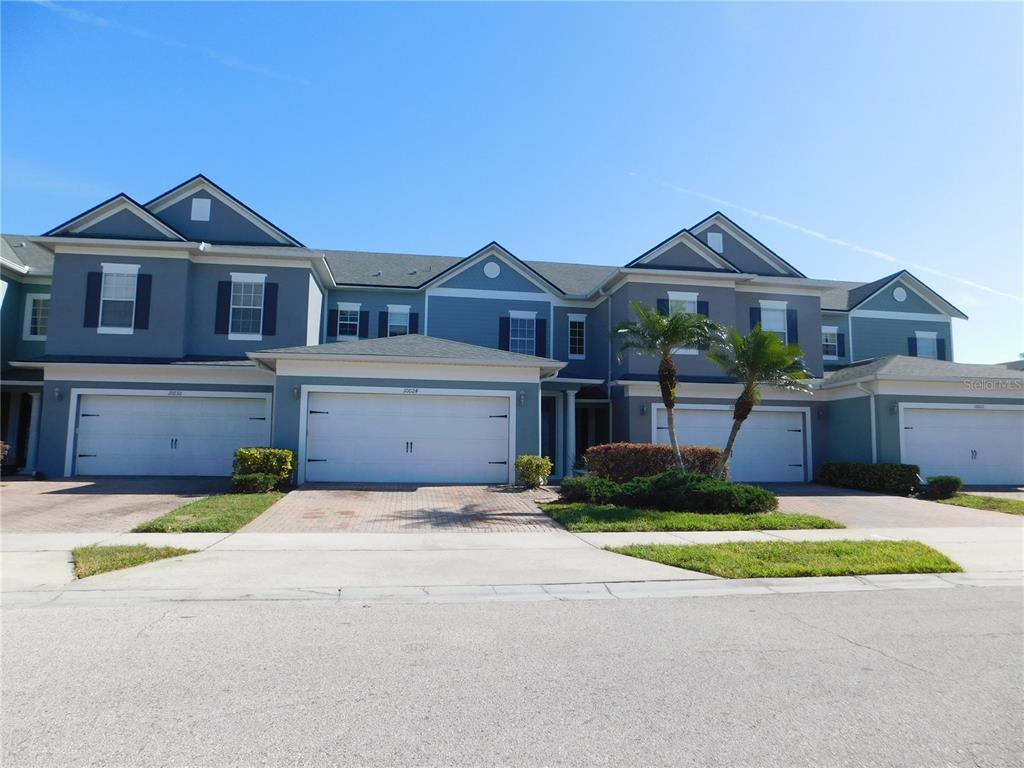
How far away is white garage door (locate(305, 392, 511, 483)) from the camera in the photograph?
56.4 feet

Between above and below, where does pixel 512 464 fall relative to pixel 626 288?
below

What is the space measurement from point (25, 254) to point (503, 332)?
56.7ft

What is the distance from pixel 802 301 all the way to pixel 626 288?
7184 mm

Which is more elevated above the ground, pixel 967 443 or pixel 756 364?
pixel 756 364

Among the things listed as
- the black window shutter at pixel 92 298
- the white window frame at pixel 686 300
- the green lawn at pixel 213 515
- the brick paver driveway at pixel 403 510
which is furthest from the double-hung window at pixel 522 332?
the black window shutter at pixel 92 298

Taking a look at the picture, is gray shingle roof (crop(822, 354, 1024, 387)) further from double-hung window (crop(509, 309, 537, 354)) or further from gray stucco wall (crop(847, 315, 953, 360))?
double-hung window (crop(509, 309, 537, 354))

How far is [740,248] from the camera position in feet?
79.7

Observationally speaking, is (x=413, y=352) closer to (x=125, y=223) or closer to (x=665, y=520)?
(x=665, y=520)

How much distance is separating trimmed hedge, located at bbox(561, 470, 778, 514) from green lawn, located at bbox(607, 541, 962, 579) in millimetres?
3017

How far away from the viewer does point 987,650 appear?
5277mm

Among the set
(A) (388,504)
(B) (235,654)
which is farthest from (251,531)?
(B) (235,654)

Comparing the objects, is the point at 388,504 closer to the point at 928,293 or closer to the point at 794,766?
the point at 794,766

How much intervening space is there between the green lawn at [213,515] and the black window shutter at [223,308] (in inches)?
297

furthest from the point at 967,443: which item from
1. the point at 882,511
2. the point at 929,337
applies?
the point at 929,337
